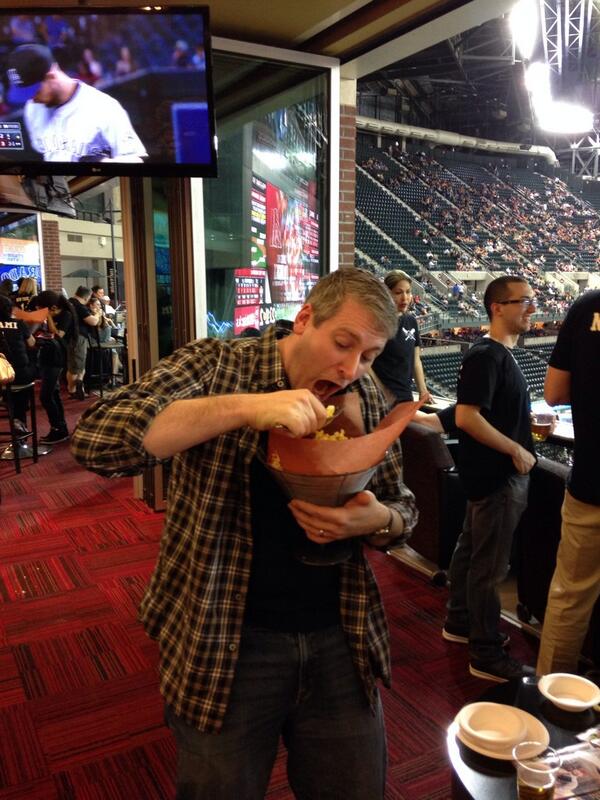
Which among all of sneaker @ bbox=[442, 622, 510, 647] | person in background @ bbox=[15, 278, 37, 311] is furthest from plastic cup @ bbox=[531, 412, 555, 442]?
person in background @ bbox=[15, 278, 37, 311]

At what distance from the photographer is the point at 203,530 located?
1.08 meters

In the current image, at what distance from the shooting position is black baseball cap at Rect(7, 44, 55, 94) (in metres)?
2.35

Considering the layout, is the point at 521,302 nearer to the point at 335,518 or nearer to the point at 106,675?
the point at 335,518

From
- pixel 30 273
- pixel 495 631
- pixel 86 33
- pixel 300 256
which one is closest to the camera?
pixel 86 33

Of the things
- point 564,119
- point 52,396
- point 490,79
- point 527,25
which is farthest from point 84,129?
point 490,79

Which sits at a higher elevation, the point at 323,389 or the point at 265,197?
the point at 265,197

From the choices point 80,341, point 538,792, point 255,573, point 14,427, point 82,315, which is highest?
point 82,315

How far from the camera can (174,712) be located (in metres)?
1.13

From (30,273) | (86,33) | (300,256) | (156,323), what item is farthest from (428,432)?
(30,273)

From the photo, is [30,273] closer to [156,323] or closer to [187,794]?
[156,323]

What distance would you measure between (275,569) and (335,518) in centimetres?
21

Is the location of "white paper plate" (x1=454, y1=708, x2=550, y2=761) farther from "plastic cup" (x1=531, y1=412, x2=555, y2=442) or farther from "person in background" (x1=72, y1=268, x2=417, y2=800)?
"plastic cup" (x1=531, y1=412, x2=555, y2=442)

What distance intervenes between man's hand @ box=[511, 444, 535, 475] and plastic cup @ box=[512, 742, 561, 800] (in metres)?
1.27

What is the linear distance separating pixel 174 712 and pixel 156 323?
11.3 feet
